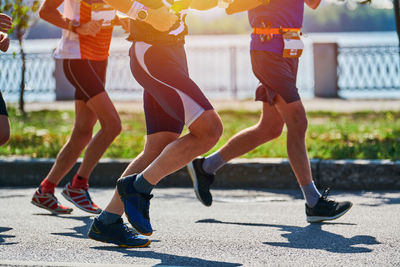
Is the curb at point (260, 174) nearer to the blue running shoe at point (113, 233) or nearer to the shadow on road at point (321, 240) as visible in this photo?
the shadow on road at point (321, 240)

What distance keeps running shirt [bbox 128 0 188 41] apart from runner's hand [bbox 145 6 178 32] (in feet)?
0.54

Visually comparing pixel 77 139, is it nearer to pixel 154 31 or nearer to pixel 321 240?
pixel 154 31

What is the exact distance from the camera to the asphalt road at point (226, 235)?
4.35m

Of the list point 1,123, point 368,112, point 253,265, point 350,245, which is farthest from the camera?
point 368,112

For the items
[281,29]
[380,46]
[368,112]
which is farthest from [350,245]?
[380,46]

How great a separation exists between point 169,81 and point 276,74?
1285 millimetres

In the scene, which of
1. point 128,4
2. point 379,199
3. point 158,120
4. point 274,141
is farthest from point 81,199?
point 274,141

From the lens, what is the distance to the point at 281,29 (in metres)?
5.44

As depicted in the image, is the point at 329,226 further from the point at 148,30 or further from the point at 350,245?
the point at 148,30

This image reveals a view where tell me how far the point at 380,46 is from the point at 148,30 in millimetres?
14880

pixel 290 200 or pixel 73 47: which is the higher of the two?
pixel 73 47

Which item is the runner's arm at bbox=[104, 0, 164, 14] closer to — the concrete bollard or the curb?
the curb

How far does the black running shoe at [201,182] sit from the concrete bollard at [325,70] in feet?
38.5

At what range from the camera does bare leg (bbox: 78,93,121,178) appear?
5660 millimetres
